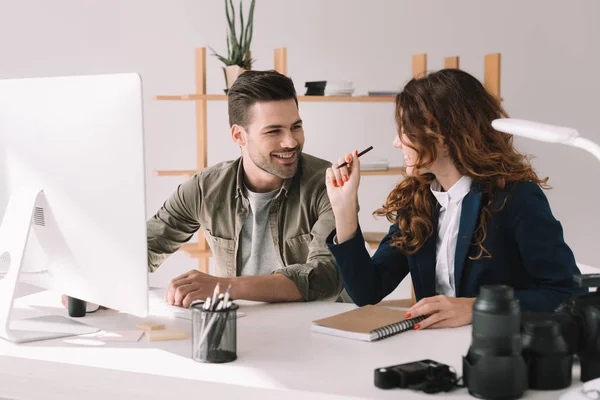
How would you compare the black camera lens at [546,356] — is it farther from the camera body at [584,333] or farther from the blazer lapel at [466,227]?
the blazer lapel at [466,227]

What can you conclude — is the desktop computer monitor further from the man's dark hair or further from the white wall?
the white wall

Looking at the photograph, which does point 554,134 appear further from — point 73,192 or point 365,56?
point 365,56

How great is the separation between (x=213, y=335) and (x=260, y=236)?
106cm

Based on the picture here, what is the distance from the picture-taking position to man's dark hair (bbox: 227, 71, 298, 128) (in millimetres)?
2508

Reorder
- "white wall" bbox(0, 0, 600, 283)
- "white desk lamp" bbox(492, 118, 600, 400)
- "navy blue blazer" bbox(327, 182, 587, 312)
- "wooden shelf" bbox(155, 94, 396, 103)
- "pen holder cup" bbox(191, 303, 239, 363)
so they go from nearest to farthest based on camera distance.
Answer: "white desk lamp" bbox(492, 118, 600, 400), "pen holder cup" bbox(191, 303, 239, 363), "navy blue blazer" bbox(327, 182, 587, 312), "wooden shelf" bbox(155, 94, 396, 103), "white wall" bbox(0, 0, 600, 283)

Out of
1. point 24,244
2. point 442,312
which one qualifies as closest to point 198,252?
point 24,244

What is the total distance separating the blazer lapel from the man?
505mm

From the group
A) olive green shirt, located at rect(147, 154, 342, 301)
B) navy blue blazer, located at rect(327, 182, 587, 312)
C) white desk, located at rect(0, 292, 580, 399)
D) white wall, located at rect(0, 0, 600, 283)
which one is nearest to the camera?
white desk, located at rect(0, 292, 580, 399)

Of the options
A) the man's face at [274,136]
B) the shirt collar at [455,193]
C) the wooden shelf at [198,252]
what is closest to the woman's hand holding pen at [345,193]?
the shirt collar at [455,193]

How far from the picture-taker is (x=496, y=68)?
402 cm

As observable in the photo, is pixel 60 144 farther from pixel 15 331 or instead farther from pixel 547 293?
pixel 547 293

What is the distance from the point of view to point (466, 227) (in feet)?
6.27

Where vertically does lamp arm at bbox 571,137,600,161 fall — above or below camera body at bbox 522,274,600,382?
above

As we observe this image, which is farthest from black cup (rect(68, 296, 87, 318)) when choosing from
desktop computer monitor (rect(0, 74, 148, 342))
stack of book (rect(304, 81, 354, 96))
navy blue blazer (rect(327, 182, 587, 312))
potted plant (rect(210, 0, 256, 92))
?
stack of book (rect(304, 81, 354, 96))
